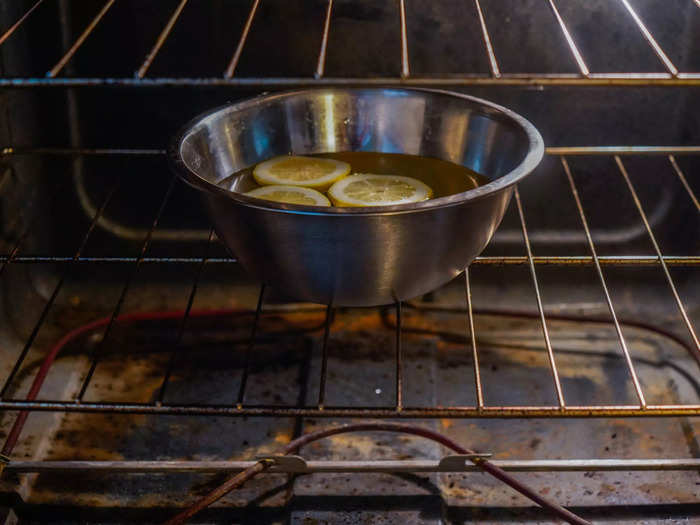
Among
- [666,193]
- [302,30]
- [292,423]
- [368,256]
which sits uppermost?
[302,30]

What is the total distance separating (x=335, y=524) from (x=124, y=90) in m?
1.03

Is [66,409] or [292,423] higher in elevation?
[66,409]

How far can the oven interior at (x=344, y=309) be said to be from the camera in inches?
48.3

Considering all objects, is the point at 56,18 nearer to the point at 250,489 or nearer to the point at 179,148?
the point at 179,148

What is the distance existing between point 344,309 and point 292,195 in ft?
2.26

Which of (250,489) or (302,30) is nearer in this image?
(250,489)

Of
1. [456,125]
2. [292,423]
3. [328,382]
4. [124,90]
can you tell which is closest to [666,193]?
[456,125]

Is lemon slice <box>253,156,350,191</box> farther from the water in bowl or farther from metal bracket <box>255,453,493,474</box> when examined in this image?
metal bracket <box>255,453,493,474</box>

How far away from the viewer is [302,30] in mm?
1468

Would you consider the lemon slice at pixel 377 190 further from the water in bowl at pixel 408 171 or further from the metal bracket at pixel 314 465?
the metal bracket at pixel 314 465

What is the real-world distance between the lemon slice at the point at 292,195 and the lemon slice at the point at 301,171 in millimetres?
33

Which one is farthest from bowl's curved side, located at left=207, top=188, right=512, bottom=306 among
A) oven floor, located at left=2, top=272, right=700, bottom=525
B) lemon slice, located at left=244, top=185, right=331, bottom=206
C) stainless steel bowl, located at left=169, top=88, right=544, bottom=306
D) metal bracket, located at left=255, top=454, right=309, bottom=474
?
oven floor, located at left=2, top=272, right=700, bottom=525

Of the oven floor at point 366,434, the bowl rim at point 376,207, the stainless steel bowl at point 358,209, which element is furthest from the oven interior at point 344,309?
A: the bowl rim at point 376,207

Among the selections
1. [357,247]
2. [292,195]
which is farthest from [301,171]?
[357,247]
